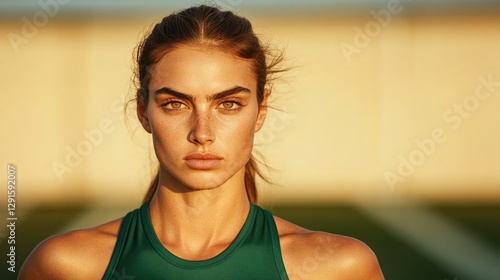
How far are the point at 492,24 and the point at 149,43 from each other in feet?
30.7

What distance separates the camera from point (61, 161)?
424 inches

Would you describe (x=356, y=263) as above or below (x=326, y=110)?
above

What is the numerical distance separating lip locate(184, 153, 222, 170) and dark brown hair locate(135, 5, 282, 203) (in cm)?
25

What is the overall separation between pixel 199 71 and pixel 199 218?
0.40 metres

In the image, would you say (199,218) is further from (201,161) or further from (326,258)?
(326,258)

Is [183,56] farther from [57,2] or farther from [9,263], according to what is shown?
[57,2]

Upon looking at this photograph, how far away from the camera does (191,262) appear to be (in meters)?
2.43

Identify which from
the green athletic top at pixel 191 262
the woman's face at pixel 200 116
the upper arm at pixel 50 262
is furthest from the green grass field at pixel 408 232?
the woman's face at pixel 200 116

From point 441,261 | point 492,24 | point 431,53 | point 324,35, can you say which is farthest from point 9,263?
point 492,24

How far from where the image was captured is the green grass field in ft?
21.2

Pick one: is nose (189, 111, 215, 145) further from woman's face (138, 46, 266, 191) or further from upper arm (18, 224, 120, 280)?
upper arm (18, 224, 120, 280)

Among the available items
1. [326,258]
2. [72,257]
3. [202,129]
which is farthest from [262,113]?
[72,257]

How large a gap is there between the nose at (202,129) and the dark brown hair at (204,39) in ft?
0.65

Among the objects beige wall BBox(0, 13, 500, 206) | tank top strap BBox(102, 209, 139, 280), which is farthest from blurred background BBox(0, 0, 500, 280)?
tank top strap BBox(102, 209, 139, 280)
